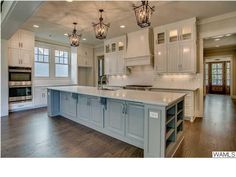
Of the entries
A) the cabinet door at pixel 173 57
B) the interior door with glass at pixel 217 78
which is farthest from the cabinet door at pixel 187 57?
the interior door with glass at pixel 217 78

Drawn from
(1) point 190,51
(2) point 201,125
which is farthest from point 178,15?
(2) point 201,125

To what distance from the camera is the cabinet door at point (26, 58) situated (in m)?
5.23

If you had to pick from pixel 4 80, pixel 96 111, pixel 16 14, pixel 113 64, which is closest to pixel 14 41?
pixel 4 80

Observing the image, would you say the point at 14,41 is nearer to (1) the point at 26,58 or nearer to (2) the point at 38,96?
(1) the point at 26,58

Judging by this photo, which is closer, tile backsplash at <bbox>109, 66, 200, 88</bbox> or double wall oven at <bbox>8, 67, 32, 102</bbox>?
tile backsplash at <bbox>109, 66, 200, 88</bbox>

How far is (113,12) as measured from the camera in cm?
371

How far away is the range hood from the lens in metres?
5.01

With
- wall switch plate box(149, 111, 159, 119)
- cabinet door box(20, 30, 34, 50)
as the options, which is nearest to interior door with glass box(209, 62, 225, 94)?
wall switch plate box(149, 111, 159, 119)

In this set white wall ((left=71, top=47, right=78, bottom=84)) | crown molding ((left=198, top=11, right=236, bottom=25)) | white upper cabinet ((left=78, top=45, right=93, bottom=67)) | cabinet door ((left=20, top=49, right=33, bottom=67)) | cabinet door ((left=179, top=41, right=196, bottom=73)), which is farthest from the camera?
white upper cabinet ((left=78, top=45, right=93, bottom=67))

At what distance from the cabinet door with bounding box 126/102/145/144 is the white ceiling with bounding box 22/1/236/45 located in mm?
2377

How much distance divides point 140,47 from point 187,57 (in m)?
1.64

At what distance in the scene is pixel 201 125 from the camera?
149 inches

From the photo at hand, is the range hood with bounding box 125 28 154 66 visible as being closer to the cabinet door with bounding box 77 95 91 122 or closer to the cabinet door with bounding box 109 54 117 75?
the cabinet door with bounding box 109 54 117 75
